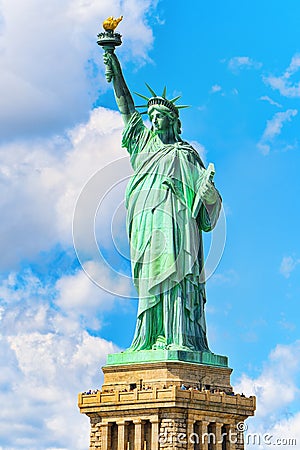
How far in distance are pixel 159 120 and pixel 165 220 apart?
4.17 m

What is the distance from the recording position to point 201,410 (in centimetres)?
5531

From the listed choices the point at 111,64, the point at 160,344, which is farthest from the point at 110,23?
the point at 160,344

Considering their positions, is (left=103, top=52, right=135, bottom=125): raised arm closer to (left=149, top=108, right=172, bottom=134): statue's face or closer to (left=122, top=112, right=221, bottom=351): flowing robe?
(left=149, top=108, right=172, bottom=134): statue's face

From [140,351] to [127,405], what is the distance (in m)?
2.22

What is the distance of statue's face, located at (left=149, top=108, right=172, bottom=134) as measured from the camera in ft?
196

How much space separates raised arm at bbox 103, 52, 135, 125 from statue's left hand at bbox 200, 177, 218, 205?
16.1ft

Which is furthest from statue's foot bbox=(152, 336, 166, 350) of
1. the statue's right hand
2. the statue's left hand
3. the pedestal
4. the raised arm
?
the statue's right hand

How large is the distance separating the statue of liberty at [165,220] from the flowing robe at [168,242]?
0.04 metres

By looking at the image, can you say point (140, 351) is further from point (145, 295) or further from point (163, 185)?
point (163, 185)

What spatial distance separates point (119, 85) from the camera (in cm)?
6031

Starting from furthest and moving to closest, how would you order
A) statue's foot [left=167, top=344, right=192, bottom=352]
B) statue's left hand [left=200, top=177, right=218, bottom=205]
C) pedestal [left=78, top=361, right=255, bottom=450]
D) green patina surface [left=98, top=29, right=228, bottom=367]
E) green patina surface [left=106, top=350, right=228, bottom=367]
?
statue's left hand [left=200, top=177, right=218, bottom=205], green patina surface [left=98, top=29, right=228, bottom=367], statue's foot [left=167, top=344, right=192, bottom=352], green patina surface [left=106, top=350, right=228, bottom=367], pedestal [left=78, top=361, right=255, bottom=450]

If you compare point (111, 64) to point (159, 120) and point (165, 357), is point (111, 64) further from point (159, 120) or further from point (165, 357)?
point (165, 357)

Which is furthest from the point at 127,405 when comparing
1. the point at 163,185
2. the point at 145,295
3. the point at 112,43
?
the point at 112,43

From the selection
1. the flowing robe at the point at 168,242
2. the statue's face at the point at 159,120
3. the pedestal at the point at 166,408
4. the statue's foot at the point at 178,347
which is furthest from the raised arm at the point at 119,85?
the pedestal at the point at 166,408
